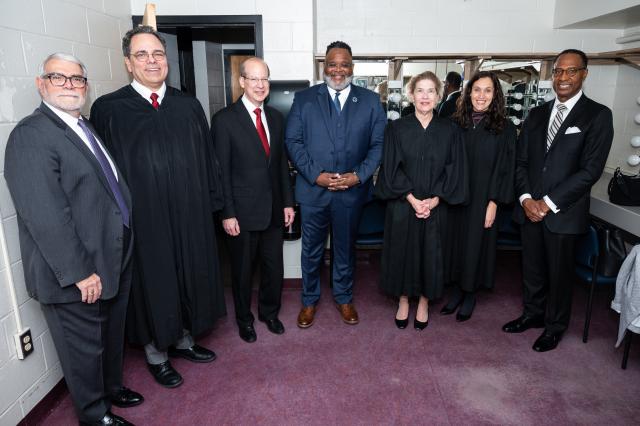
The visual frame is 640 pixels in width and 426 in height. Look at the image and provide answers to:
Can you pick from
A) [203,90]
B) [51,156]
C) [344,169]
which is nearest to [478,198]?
[344,169]

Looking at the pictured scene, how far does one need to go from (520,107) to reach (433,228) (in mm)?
2444

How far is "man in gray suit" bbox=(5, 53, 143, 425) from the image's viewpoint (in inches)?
67.4

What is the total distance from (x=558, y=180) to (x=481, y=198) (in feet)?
1.52

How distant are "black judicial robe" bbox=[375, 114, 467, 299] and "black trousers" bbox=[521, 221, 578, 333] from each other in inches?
22.1

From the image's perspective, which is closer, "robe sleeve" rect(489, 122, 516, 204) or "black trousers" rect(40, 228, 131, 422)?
"black trousers" rect(40, 228, 131, 422)

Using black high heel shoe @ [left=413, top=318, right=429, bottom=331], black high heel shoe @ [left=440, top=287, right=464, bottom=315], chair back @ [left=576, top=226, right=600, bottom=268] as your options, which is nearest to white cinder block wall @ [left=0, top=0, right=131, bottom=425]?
black high heel shoe @ [left=413, top=318, right=429, bottom=331]

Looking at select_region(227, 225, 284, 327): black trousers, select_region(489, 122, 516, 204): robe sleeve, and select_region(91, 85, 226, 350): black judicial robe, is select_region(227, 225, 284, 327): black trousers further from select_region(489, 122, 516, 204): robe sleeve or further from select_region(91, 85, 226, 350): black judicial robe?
select_region(489, 122, 516, 204): robe sleeve

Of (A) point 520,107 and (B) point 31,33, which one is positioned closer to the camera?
(B) point 31,33

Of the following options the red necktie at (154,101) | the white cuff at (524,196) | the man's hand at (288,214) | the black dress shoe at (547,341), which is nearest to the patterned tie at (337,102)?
the man's hand at (288,214)

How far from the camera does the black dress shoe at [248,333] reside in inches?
115

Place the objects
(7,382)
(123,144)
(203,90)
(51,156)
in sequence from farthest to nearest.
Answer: (203,90), (123,144), (7,382), (51,156)

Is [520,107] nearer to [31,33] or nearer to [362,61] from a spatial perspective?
[362,61]

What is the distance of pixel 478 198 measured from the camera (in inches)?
116

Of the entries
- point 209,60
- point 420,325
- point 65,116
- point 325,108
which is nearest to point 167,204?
point 65,116
